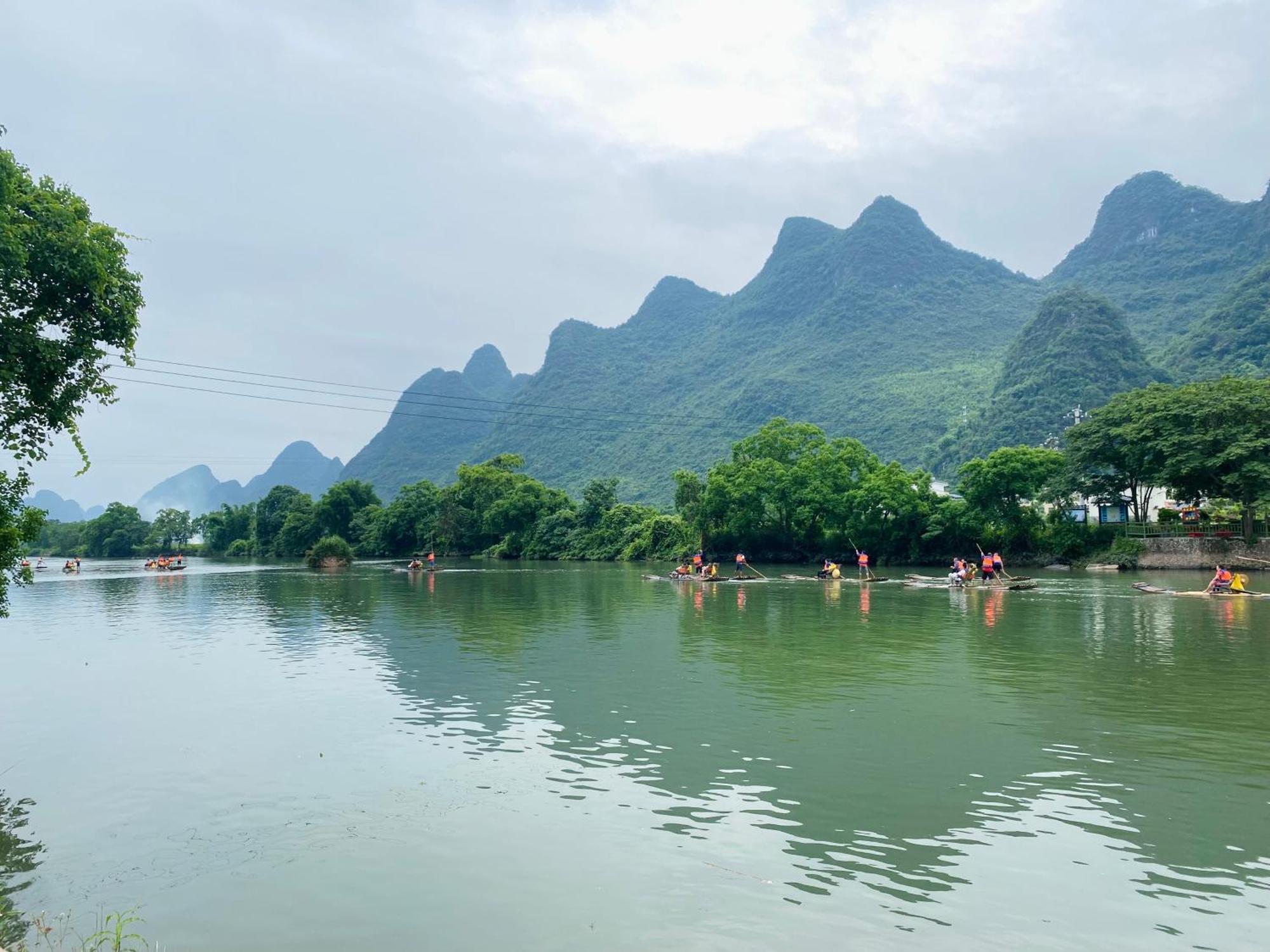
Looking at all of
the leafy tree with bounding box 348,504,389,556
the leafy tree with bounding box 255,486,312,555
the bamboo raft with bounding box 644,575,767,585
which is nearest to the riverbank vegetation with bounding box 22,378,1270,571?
the leafy tree with bounding box 348,504,389,556

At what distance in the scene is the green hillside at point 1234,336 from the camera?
10450 cm

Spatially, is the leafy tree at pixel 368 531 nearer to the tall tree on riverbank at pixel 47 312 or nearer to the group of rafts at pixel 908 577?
the group of rafts at pixel 908 577

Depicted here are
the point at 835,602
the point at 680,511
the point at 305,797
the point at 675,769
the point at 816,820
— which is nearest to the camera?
the point at 816,820

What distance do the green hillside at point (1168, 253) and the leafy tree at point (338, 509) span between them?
412 feet

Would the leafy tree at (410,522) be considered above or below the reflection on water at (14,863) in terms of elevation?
above

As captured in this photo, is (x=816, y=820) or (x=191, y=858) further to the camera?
(x=816, y=820)

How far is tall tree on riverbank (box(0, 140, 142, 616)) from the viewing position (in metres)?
11.9

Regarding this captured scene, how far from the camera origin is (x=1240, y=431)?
48.8 metres

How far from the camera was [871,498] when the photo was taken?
6228cm

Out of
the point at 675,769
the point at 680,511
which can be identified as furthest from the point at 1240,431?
the point at 675,769

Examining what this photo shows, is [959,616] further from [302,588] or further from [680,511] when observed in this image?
[680,511]

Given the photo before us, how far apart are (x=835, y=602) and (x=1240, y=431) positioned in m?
30.8

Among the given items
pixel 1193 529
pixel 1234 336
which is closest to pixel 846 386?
pixel 1234 336

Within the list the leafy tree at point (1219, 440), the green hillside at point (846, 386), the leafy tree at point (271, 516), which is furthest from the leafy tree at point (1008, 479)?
the leafy tree at point (271, 516)
